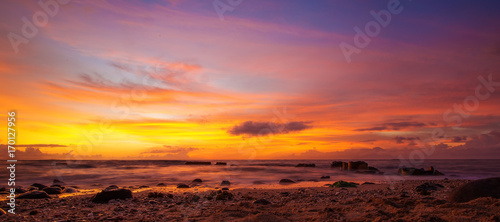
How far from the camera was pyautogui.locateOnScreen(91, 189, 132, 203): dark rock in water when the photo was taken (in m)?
10.7

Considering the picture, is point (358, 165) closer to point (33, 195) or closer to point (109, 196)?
point (109, 196)

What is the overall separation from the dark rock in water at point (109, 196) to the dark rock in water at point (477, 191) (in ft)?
38.7

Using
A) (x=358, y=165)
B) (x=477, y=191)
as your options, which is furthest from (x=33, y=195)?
(x=358, y=165)

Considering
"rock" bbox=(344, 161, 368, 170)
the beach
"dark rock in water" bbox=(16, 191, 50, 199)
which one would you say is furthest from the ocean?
the beach

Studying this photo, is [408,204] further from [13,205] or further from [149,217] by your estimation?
[13,205]

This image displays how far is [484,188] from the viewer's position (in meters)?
8.68

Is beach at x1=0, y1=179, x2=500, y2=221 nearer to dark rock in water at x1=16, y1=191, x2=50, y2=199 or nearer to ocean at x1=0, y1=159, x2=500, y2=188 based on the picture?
dark rock in water at x1=16, y1=191, x2=50, y2=199

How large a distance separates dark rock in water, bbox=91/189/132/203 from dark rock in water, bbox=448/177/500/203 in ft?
38.7

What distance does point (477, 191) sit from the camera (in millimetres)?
8641

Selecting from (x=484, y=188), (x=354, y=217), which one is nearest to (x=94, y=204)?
(x=354, y=217)

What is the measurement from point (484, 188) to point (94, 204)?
1304 cm

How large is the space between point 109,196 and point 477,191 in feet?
41.8

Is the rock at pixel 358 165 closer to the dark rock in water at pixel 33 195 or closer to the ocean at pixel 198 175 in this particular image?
the ocean at pixel 198 175

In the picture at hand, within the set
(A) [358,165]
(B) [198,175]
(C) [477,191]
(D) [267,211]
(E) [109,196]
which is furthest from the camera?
(A) [358,165]
